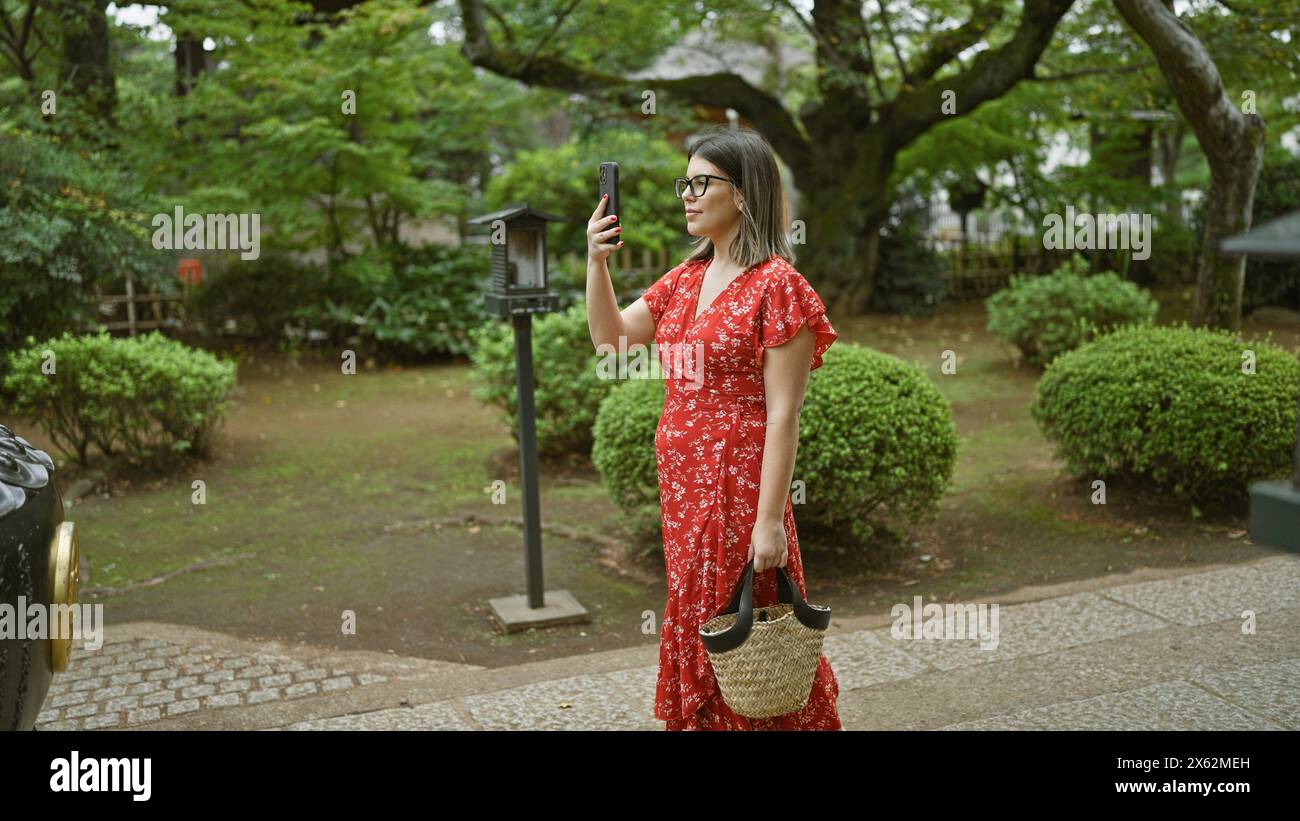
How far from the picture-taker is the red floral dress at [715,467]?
3.30 m

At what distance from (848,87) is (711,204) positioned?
13777 millimetres

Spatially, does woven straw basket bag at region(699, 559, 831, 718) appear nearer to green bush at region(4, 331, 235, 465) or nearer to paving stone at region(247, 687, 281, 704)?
paving stone at region(247, 687, 281, 704)

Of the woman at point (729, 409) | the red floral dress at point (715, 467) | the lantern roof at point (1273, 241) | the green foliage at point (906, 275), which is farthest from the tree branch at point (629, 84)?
the lantern roof at point (1273, 241)

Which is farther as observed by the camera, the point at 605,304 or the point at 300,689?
the point at 300,689

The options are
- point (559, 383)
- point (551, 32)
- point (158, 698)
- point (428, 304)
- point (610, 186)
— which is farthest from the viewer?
point (428, 304)

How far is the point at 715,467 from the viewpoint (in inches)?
133

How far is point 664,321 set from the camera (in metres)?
3.53

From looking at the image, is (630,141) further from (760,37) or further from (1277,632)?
(1277,632)

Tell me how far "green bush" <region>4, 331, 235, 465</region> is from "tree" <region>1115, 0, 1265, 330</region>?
24.3 feet

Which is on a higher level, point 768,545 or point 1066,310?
point 1066,310

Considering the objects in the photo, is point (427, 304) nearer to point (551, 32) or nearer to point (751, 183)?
point (551, 32)

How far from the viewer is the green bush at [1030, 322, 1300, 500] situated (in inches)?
259

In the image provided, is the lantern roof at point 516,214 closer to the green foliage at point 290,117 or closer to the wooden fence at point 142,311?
the green foliage at point 290,117

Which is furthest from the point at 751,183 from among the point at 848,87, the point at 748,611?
the point at 848,87
